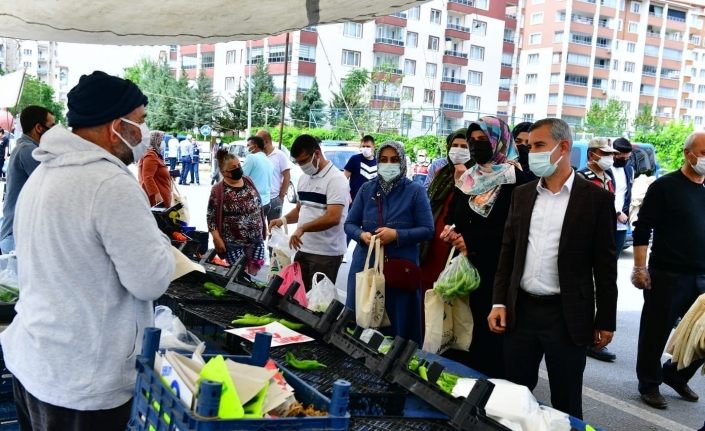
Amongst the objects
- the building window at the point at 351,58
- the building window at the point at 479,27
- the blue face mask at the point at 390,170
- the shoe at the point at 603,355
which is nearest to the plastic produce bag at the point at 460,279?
the blue face mask at the point at 390,170

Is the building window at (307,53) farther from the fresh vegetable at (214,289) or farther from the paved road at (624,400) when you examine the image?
the fresh vegetable at (214,289)

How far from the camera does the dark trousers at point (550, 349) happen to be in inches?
129

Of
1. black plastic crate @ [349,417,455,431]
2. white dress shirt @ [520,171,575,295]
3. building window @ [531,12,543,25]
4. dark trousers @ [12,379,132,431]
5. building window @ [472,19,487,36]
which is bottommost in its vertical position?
dark trousers @ [12,379,132,431]

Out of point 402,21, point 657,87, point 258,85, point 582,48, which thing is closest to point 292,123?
point 258,85

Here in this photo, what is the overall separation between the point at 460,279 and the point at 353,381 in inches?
75.2

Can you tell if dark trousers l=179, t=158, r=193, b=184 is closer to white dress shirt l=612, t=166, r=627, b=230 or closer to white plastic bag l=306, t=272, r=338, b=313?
white dress shirt l=612, t=166, r=627, b=230

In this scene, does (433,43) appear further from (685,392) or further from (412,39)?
(685,392)

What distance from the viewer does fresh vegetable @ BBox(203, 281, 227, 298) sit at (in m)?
3.41

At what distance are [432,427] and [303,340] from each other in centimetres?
78

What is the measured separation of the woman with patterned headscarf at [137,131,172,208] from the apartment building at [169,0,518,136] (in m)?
49.6

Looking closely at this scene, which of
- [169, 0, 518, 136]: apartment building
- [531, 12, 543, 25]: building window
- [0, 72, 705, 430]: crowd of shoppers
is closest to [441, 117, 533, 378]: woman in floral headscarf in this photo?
[0, 72, 705, 430]: crowd of shoppers

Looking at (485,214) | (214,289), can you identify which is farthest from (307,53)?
Answer: (214,289)

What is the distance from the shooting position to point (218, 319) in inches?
114

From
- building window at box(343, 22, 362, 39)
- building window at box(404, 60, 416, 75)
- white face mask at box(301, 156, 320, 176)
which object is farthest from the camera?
building window at box(404, 60, 416, 75)
